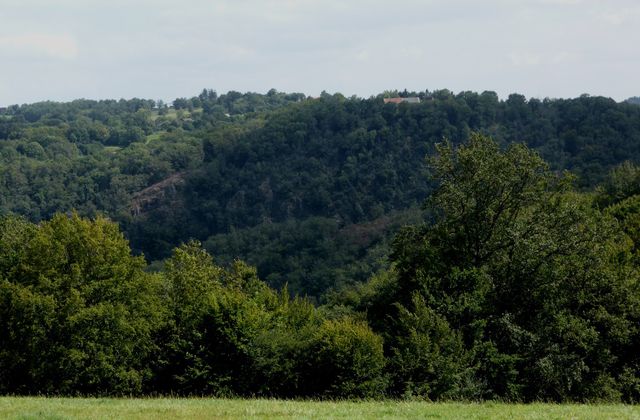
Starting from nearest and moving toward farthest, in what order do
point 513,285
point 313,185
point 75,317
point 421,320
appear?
point 421,320, point 75,317, point 513,285, point 313,185

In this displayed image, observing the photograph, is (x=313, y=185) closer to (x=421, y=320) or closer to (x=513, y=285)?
(x=513, y=285)

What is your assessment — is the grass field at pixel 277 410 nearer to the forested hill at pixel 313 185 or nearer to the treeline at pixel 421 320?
the treeline at pixel 421 320

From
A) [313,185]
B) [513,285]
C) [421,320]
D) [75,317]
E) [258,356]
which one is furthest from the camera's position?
[313,185]

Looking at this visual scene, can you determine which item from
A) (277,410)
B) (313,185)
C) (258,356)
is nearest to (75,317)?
(258,356)

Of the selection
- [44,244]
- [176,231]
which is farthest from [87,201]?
[44,244]

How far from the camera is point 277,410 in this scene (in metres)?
18.6

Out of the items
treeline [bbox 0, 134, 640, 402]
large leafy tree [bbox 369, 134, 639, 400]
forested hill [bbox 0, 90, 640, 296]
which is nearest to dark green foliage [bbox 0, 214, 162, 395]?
Answer: treeline [bbox 0, 134, 640, 402]

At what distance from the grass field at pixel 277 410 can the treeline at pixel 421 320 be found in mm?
8428

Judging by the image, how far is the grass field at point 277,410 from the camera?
17703 millimetres

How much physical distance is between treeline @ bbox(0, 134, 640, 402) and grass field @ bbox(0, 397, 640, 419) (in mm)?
8428

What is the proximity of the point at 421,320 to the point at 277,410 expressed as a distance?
14.0 meters

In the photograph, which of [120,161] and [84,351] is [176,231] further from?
[84,351]

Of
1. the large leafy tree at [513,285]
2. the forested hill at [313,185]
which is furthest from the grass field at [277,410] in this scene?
the forested hill at [313,185]

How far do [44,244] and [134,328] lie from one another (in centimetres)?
582
